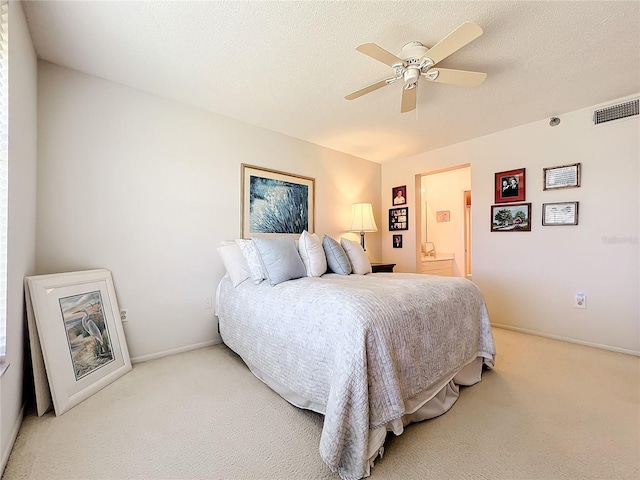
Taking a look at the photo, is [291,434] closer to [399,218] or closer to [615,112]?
[399,218]

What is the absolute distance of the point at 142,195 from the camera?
7.98 ft

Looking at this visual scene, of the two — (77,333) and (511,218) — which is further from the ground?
(511,218)

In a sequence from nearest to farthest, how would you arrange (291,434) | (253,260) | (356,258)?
(291,434)
(253,260)
(356,258)

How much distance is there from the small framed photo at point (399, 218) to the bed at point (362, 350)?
7.28ft

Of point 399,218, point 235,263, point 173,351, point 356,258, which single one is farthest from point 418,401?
point 399,218

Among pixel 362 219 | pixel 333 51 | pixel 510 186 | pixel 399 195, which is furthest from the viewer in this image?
pixel 399 195

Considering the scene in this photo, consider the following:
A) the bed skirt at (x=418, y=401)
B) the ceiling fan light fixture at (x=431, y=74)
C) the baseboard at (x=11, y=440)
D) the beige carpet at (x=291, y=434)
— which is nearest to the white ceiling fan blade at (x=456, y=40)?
the ceiling fan light fixture at (x=431, y=74)

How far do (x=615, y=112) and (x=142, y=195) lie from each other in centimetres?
434

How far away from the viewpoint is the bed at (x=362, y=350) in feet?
4.02

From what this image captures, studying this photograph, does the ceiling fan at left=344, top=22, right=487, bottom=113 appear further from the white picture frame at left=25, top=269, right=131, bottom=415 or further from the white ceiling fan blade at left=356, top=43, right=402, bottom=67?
the white picture frame at left=25, top=269, right=131, bottom=415

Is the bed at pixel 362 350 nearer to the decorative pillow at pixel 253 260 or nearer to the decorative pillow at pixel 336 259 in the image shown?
the decorative pillow at pixel 253 260

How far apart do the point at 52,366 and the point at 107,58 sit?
2.06 metres

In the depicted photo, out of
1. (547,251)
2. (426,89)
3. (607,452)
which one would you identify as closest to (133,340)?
(607,452)

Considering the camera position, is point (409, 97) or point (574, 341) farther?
point (574, 341)
